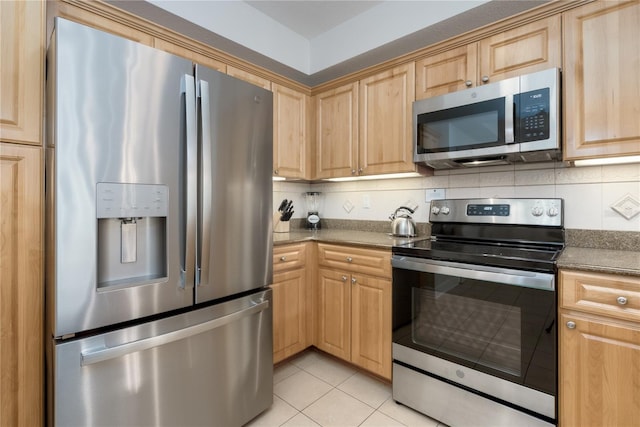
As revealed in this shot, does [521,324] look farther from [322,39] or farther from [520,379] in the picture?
[322,39]

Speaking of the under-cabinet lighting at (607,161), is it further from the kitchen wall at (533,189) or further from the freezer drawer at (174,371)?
the freezer drawer at (174,371)

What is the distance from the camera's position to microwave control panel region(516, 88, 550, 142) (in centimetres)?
158

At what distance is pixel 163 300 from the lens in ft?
4.24

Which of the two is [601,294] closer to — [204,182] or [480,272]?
[480,272]

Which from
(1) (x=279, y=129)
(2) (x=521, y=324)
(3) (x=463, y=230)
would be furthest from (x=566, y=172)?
(1) (x=279, y=129)

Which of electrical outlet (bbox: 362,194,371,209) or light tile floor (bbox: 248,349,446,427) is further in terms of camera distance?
electrical outlet (bbox: 362,194,371,209)

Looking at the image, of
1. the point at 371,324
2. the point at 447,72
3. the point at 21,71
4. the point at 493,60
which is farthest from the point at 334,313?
the point at 21,71

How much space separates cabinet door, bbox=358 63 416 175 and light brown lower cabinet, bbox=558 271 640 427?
1.15m

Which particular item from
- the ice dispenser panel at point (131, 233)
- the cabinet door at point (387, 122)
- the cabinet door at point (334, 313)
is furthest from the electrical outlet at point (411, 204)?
the ice dispenser panel at point (131, 233)

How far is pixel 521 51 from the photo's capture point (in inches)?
66.8

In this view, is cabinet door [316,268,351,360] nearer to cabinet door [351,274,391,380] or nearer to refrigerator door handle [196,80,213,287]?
cabinet door [351,274,391,380]

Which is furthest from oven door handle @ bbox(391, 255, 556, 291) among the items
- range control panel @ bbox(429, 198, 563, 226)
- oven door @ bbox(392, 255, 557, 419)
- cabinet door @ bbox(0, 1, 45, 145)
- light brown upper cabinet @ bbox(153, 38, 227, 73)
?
cabinet door @ bbox(0, 1, 45, 145)

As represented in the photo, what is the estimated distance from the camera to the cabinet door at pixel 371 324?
6.33 feet

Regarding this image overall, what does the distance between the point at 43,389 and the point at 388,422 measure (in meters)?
1.61
